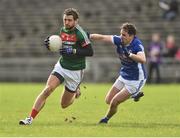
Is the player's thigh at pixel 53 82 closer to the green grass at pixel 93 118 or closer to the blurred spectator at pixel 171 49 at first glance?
the green grass at pixel 93 118

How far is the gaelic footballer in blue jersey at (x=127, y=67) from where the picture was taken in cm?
1321

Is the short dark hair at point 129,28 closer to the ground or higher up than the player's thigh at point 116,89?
higher up

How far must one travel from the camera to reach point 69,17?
43.0ft

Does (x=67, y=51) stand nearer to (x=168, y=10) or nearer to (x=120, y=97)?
(x=120, y=97)

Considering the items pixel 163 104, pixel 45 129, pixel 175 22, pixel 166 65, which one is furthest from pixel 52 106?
pixel 175 22

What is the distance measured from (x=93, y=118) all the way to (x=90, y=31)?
22606 mm

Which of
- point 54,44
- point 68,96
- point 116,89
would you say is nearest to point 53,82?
point 54,44

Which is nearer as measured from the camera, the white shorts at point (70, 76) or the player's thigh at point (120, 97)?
the player's thigh at point (120, 97)

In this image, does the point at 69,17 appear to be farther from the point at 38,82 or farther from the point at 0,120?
the point at 38,82

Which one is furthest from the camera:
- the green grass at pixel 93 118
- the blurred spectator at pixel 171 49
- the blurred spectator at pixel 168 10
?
the blurred spectator at pixel 168 10

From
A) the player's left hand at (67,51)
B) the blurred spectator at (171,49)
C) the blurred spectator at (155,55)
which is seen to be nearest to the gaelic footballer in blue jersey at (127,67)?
the player's left hand at (67,51)

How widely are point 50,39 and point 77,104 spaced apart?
611 cm

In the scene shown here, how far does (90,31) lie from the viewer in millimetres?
36938

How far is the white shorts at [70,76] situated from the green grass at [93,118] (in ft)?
2.26
